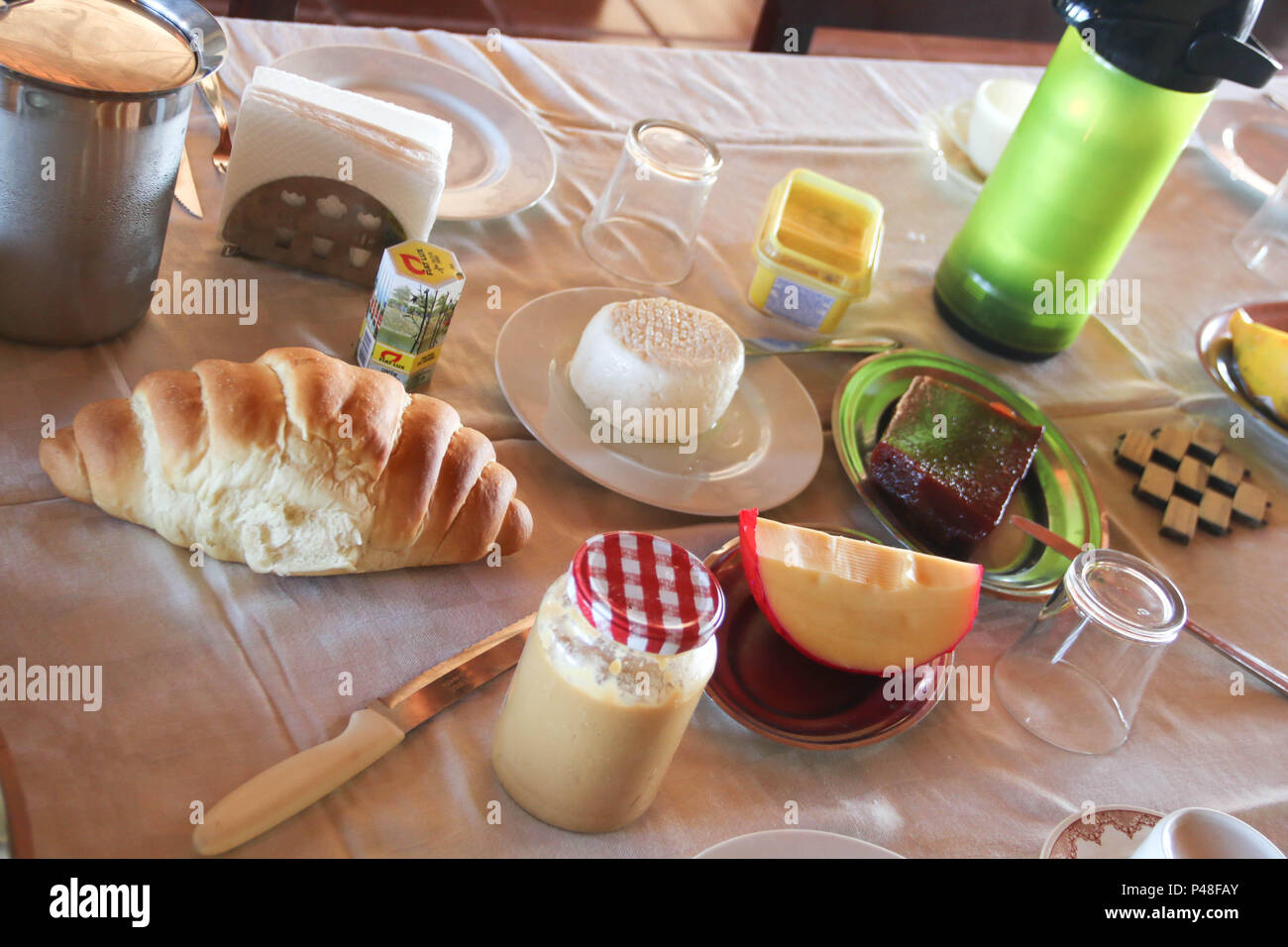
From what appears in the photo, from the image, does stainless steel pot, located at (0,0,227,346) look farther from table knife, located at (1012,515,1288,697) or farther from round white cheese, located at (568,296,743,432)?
table knife, located at (1012,515,1288,697)

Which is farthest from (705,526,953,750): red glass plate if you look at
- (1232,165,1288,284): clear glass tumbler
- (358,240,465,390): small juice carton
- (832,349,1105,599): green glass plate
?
(1232,165,1288,284): clear glass tumbler

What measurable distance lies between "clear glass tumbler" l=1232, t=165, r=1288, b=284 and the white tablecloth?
29 centimetres

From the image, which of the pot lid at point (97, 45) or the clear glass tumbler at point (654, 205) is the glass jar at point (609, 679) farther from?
the clear glass tumbler at point (654, 205)

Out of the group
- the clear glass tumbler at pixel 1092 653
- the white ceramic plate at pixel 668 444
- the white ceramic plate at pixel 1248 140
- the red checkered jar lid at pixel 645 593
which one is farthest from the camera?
the white ceramic plate at pixel 1248 140

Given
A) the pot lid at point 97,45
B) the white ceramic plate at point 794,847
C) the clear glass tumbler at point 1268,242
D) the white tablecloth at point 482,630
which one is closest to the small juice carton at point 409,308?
the white tablecloth at point 482,630

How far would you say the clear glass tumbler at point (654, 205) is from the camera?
1.10m

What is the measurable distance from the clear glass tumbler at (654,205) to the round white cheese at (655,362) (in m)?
0.21

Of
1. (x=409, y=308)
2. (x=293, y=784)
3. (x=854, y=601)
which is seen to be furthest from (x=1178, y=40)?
(x=293, y=784)

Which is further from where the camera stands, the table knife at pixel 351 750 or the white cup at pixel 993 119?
the white cup at pixel 993 119

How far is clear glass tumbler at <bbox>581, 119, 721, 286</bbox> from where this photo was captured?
110 centimetres
